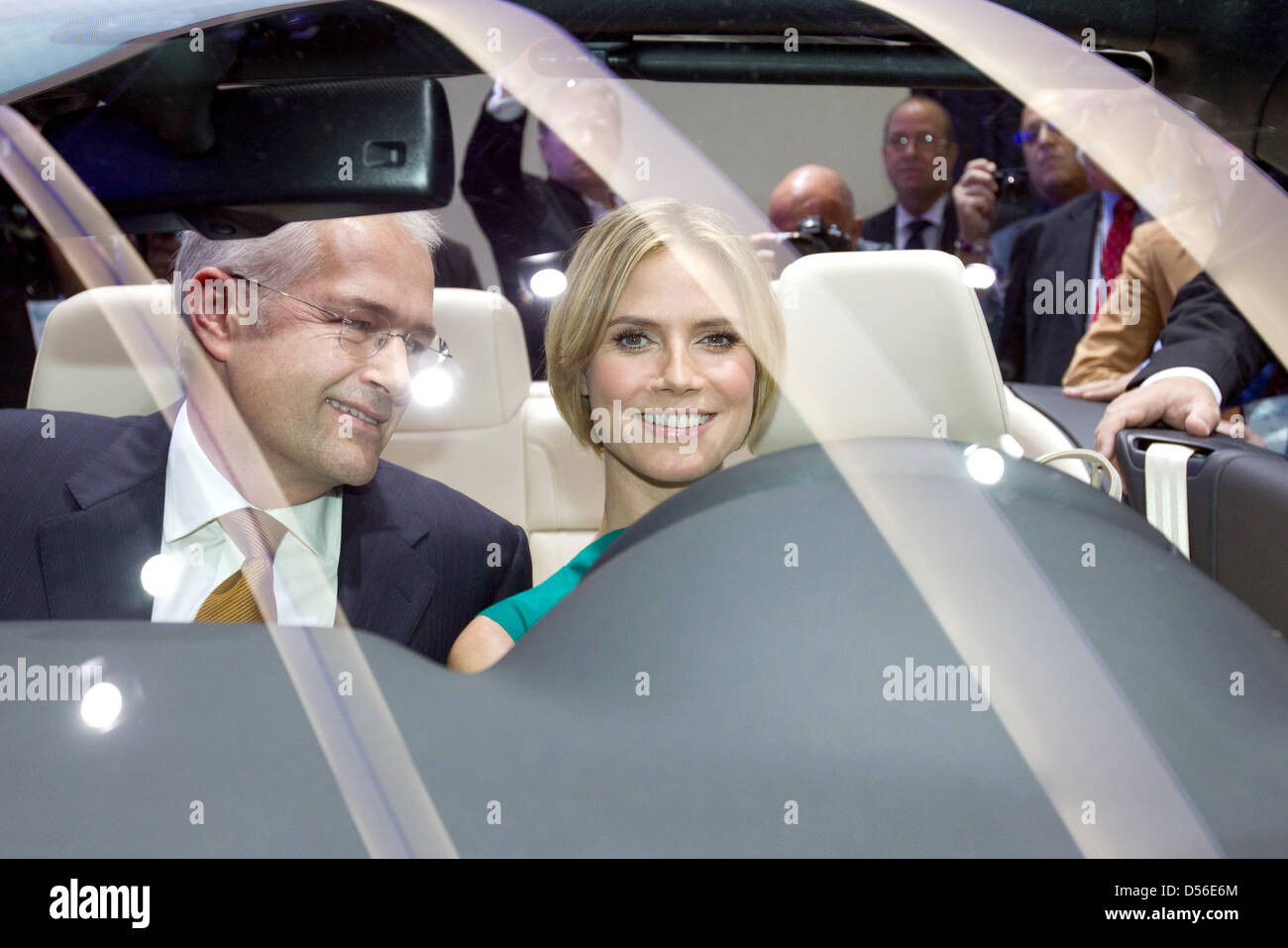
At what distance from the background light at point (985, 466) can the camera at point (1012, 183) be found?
157cm

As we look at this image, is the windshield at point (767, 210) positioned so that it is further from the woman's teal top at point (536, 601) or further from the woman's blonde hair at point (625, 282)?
the woman's teal top at point (536, 601)

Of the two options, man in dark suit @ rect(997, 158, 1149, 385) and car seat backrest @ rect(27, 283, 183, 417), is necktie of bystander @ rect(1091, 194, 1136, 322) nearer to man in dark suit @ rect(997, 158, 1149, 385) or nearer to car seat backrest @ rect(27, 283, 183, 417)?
man in dark suit @ rect(997, 158, 1149, 385)

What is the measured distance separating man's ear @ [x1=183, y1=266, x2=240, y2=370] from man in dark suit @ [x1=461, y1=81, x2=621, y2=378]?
1.42ft

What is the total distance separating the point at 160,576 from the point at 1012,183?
1.80 metres

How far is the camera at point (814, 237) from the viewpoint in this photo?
1.89 meters

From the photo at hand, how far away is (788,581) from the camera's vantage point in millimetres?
591

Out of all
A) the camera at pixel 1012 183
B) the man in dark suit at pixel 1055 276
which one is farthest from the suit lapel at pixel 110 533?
the man in dark suit at pixel 1055 276

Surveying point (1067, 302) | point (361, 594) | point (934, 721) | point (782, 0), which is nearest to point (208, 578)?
point (361, 594)

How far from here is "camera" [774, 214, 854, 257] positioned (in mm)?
1895

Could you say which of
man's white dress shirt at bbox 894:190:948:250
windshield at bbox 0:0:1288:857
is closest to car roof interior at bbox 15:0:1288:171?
windshield at bbox 0:0:1288:857

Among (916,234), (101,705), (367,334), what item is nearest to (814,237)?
(916,234)

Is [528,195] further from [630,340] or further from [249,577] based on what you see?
[249,577]

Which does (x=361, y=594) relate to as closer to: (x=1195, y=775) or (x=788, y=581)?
(x=788, y=581)
